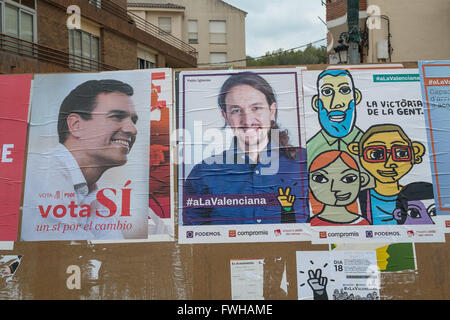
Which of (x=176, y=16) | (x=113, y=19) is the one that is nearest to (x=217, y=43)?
(x=176, y=16)

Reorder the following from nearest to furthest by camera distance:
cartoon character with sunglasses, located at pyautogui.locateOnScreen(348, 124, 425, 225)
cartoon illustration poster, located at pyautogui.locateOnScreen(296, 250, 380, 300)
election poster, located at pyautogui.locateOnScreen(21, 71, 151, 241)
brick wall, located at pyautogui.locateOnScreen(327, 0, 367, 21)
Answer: cartoon illustration poster, located at pyautogui.locateOnScreen(296, 250, 380, 300), cartoon character with sunglasses, located at pyautogui.locateOnScreen(348, 124, 425, 225), election poster, located at pyautogui.locateOnScreen(21, 71, 151, 241), brick wall, located at pyautogui.locateOnScreen(327, 0, 367, 21)

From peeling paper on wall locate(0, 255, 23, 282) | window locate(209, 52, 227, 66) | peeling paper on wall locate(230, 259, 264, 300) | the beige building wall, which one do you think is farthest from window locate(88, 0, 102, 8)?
window locate(209, 52, 227, 66)

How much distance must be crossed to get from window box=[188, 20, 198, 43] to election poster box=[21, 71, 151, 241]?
116 feet

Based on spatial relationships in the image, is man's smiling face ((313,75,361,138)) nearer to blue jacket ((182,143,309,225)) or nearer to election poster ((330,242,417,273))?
blue jacket ((182,143,309,225))

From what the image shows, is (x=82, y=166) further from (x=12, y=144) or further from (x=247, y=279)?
(x=247, y=279)

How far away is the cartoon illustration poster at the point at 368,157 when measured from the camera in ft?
15.3

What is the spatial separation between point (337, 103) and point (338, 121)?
0.73ft

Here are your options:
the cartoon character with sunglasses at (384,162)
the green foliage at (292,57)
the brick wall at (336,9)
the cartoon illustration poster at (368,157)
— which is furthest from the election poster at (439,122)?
the green foliage at (292,57)

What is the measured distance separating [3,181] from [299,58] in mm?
55068

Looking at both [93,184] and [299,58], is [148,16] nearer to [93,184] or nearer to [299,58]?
[299,58]

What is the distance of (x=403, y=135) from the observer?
4848mm

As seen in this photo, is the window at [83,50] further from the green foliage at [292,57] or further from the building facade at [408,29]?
the green foliage at [292,57]

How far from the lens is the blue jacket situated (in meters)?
4.73

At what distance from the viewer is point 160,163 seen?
490 centimetres
